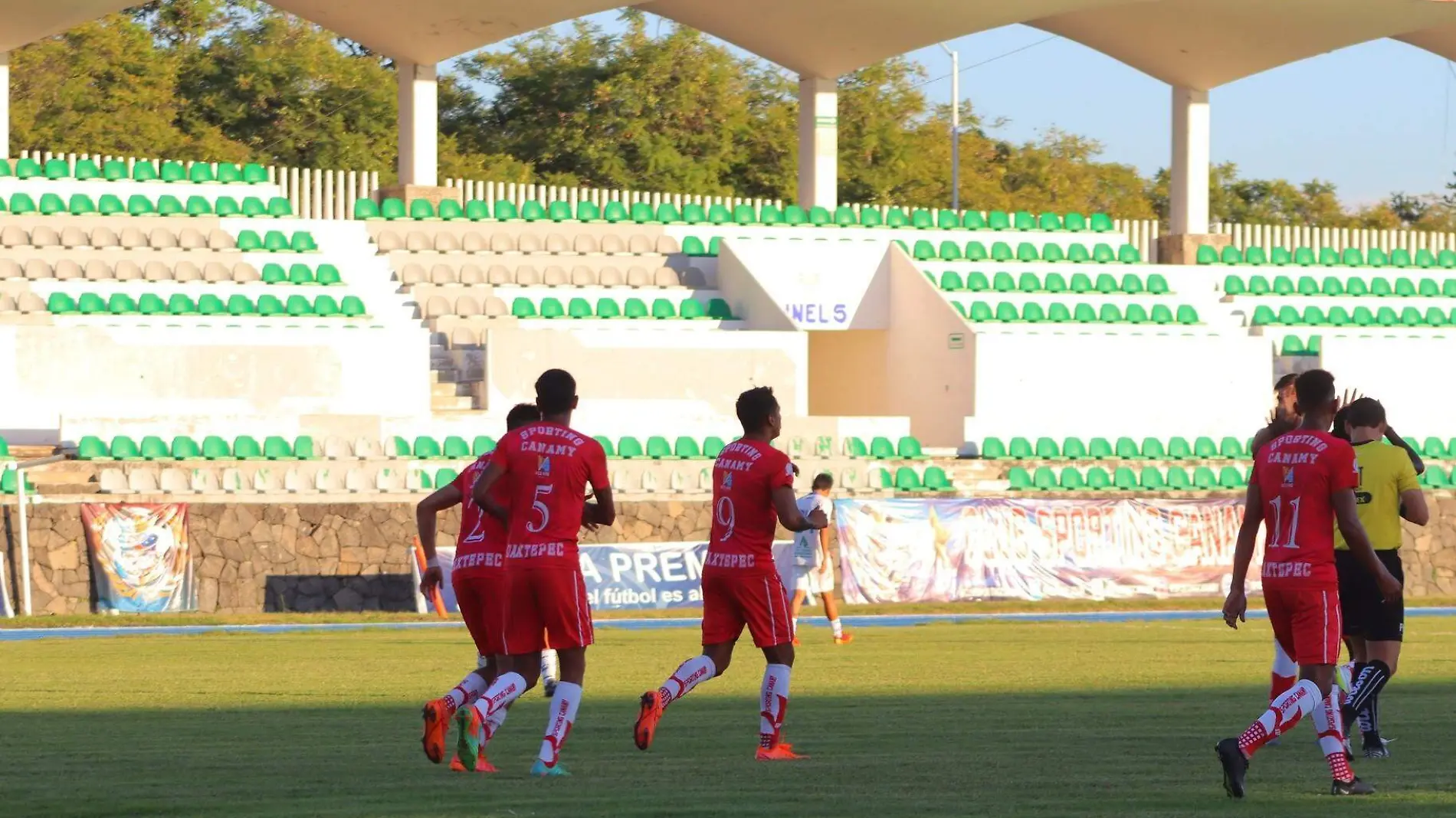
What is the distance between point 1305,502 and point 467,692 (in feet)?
12.7

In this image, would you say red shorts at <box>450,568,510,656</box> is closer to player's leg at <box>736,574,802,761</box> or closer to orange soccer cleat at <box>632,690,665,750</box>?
orange soccer cleat at <box>632,690,665,750</box>

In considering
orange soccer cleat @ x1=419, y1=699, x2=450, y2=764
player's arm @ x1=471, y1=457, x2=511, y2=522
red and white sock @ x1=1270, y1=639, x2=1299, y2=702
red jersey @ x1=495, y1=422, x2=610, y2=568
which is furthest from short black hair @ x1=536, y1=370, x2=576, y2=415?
red and white sock @ x1=1270, y1=639, x2=1299, y2=702

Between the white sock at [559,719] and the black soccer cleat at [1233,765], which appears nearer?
the black soccer cleat at [1233,765]

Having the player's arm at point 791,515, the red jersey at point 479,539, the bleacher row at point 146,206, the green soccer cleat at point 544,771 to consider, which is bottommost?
the green soccer cleat at point 544,771

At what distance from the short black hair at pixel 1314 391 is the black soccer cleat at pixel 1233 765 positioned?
1.75m

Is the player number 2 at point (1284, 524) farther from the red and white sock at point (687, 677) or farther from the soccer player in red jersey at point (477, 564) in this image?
the soccer player in red jersey at point (477, 564)

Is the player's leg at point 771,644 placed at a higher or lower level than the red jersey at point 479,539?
lower

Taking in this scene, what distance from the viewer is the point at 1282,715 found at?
8.80m

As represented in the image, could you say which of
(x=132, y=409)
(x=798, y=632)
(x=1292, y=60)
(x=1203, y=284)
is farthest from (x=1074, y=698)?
(x=1292, y=60)

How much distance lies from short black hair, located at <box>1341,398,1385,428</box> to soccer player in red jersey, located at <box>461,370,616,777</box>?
3.84m

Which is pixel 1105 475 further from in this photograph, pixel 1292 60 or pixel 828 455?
pixel 1292 60

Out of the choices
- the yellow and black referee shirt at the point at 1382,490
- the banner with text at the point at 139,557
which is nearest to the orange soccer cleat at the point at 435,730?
the yellow and black referee shirt at the point at 1382,490

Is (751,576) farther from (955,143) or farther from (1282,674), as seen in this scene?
(955,143)

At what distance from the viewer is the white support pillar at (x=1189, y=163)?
41.9 metres
